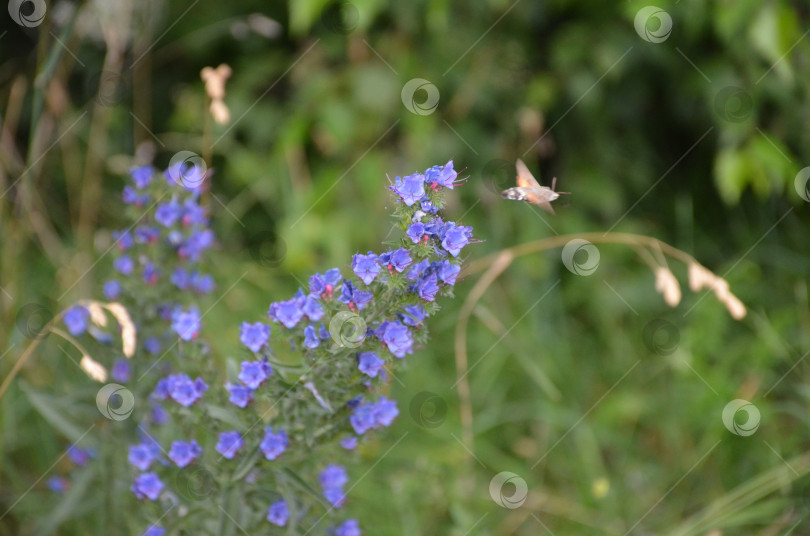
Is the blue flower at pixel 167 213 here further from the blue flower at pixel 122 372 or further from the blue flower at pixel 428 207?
the blue flower at pixel 428 207

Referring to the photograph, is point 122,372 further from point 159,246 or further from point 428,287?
point 428,287

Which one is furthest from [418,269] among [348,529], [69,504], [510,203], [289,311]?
[510,203]

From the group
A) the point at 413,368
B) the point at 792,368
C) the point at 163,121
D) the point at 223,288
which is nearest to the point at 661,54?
the point at 792,368

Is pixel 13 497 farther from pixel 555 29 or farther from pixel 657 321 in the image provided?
pixel 555 29

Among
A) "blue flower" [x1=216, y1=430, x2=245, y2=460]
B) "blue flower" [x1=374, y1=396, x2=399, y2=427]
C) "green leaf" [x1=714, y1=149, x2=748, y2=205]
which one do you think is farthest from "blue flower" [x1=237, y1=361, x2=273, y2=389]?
"green leaf" [x1=714, y1=149, x2=748, y2=205]

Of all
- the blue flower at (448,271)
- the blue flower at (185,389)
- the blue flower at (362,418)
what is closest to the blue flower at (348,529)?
the blue flower at (362,418)

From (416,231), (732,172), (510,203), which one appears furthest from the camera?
(510,203)

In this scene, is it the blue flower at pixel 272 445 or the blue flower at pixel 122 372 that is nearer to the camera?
the blue flower at pixel 272 445
